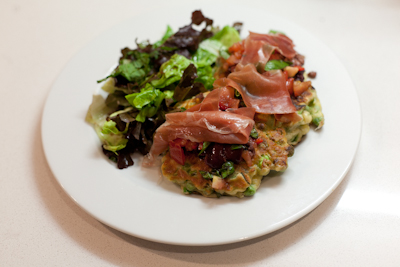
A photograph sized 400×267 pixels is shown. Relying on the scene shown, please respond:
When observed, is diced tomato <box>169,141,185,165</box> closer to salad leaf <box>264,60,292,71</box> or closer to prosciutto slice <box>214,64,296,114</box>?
prosciutto slice <box>214,64,296,114</box>

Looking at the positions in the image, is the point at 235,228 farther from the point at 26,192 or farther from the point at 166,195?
the point at 26,192

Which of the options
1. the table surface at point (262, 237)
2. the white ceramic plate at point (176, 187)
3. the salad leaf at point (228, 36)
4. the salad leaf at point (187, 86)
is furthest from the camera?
the salad leaf at point (228, 36)

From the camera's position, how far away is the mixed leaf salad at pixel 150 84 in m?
3.03

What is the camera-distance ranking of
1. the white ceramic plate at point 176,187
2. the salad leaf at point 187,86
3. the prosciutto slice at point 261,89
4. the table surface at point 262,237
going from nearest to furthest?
the white ceramic plate at point 176,187
the table surface at point 262,237
the prosciutto slice at point 261,89
the salad leaf at point 187,86

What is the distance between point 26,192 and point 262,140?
2.21 m

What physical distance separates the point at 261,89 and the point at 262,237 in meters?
1.24

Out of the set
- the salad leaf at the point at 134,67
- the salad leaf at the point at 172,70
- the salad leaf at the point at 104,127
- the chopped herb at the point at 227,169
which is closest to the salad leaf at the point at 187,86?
the salad leaf at the point at 172,70

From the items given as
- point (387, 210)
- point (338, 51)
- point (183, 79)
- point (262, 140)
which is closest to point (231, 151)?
point (262, 140)

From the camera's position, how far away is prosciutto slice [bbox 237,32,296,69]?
3.05 meters

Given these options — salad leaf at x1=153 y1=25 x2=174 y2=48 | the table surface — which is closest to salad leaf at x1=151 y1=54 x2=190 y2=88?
salad leaf at x1=153 y1=25 x2=174 y2=48

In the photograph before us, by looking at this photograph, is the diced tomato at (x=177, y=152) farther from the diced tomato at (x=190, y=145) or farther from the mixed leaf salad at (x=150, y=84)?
the mixed leaf salad at (x=150, y=84)

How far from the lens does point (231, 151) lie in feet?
8.02

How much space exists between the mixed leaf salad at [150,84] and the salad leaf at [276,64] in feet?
1.86

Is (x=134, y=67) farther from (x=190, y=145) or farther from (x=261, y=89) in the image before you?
(x=261, y=89)
